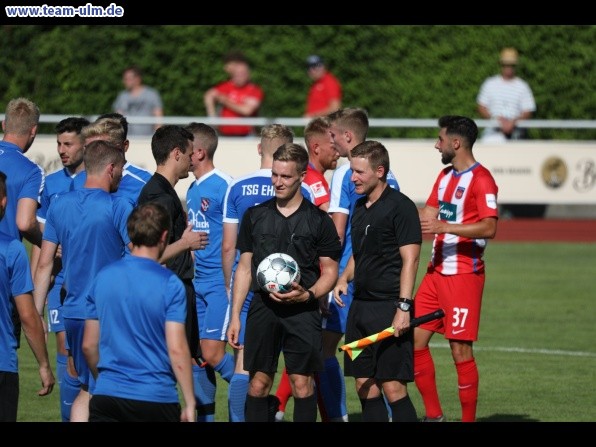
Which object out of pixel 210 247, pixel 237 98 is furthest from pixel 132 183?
pixel 237 98

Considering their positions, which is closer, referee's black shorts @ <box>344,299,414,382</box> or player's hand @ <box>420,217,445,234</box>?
referee's black shorts @ <box>344,299,414,382</box>

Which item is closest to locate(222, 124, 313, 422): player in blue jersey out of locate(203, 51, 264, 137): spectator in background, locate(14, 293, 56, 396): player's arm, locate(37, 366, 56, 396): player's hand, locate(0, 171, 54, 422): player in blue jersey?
locate(37, 366, 56, 396): player's hand

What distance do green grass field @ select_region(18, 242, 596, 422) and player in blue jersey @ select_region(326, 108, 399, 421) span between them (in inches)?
22.6

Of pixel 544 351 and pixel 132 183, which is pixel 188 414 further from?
pixel 544 351

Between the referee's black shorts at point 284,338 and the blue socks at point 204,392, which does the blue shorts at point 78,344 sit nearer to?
the referee's black shorts at point 284,338

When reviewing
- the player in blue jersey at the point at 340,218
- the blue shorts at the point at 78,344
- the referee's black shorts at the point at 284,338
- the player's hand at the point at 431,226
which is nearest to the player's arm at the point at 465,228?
the player's hand at the point at 431,226

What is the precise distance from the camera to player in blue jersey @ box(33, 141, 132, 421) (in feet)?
26.2

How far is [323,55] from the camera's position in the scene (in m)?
24.7

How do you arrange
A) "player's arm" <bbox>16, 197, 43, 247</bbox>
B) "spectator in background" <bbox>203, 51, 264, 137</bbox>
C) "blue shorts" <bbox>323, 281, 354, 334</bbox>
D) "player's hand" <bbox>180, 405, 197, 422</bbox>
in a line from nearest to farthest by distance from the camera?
"player's hand" <bbox>180, 405, 197, 422</bbox>
"player's arm" <bbox>16, 197, 43, 247</bbox>
"blue shorts" <bbox>323, 281, 354, 334</bbox>
"spectator in background" <bbox>203, 51, 264, 137</bbox>

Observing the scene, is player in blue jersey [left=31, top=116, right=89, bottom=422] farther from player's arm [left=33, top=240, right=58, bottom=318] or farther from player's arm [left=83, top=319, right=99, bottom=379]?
player's arm [left=83, top=319, right=99, bottom=379]

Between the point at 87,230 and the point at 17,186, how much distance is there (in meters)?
1.56
